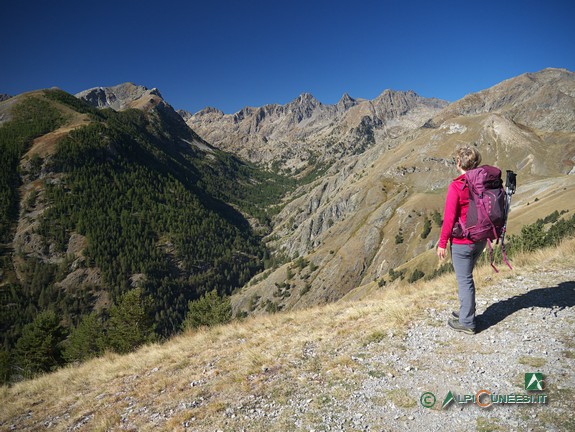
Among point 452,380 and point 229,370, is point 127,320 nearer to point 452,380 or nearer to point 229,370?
point 229,370

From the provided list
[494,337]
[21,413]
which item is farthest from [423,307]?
[21,413]

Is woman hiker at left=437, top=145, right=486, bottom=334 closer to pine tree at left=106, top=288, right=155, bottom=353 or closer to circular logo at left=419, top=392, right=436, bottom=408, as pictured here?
circular logo at left=419, top=392, right=436, bottom=408

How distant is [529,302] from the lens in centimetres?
932

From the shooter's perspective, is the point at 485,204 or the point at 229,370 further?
the point at 229,370

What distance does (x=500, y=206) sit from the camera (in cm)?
705

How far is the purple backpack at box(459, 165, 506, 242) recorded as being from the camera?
278 inches

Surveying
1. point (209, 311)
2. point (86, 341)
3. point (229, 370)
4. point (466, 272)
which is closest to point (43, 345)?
point (86, 341)

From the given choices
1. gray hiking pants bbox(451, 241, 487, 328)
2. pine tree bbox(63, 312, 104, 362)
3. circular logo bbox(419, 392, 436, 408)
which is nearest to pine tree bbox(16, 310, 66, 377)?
pine tree bbox(63, 312, 104, 362)

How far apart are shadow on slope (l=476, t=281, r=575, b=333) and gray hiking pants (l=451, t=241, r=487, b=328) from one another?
800 millimetres

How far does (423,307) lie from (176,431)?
333 inches

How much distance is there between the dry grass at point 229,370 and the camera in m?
7.70

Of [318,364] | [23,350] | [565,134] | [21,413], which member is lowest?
[23,350]

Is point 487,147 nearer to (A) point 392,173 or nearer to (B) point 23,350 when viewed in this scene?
(A) point 392,173

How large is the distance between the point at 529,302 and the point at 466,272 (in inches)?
137
